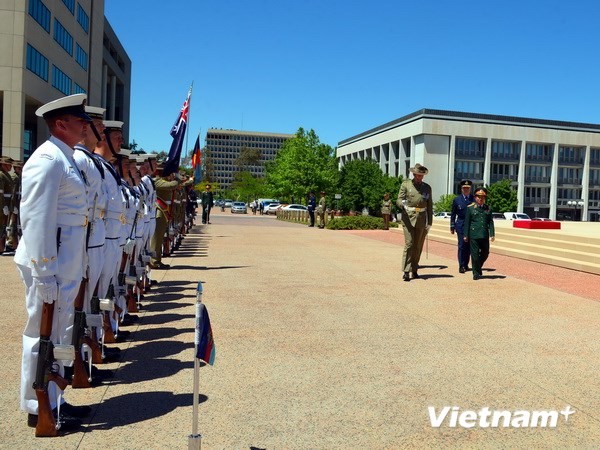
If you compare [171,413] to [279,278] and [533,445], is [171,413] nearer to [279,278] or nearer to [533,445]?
[533,445]

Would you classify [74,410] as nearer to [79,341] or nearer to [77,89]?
[79,341]

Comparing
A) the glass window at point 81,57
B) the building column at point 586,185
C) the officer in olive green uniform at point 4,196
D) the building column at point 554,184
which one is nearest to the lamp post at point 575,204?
the building column at point 586,185

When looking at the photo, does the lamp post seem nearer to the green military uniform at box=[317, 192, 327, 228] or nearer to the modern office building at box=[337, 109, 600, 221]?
the modern office building at box=[337, 109, 600, 221]

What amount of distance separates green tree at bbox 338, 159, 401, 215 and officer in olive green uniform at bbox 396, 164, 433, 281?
6452 centimetres

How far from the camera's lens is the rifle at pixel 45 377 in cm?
396

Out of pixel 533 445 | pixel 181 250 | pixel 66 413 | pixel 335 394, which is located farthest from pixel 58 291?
pixel 181 250

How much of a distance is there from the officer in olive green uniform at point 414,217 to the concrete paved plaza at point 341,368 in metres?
0.91

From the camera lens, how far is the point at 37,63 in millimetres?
41156

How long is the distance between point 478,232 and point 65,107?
32.1ft

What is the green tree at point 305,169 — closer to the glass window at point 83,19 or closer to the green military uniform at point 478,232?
the glass window at point 83,19

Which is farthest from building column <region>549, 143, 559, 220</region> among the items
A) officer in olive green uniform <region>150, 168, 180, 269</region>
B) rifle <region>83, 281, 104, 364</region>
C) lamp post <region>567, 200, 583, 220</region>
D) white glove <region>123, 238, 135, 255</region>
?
rifle <region>83, 281, 104, 364</region>

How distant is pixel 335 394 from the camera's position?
499 centimetres

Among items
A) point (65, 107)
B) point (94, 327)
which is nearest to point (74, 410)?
point (94, 327)

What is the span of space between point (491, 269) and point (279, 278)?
5.35m
